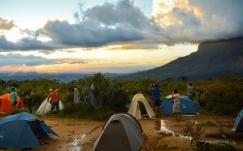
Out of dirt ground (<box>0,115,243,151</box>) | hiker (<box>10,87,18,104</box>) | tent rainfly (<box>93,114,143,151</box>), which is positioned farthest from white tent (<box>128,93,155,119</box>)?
tent rainfly (<box>93,114,143,151</box>)

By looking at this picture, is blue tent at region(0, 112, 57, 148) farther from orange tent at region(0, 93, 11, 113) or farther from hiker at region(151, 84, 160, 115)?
orange tent at region(0, 93, 11, 113)

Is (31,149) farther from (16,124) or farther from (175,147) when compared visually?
(175,147)

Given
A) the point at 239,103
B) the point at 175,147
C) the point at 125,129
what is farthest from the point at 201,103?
the point at 125,129

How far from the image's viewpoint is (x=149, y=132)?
2056cm

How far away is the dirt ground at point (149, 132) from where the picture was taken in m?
17.4

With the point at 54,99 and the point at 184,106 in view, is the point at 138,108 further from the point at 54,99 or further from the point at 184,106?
the point at 54,99

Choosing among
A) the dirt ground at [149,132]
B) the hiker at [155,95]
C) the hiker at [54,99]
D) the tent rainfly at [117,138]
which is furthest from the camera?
the hiker at [54,99]

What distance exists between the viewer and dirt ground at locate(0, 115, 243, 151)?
684 inches

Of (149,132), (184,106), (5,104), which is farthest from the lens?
(5,104)

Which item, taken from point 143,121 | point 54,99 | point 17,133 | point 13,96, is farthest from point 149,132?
point 13,96

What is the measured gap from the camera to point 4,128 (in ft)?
56.2

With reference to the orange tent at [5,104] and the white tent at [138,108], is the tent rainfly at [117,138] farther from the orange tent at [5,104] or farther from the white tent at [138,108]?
the orange tent at [5,104]

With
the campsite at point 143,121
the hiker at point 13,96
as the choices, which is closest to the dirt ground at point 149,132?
the campsite at point 143,121

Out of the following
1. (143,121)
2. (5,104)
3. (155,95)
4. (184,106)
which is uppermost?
(155,95)
